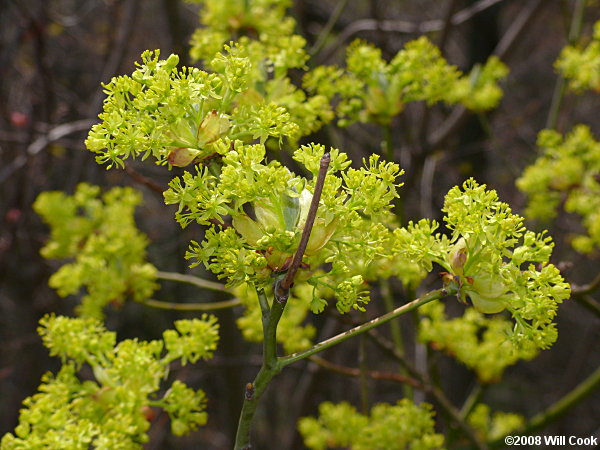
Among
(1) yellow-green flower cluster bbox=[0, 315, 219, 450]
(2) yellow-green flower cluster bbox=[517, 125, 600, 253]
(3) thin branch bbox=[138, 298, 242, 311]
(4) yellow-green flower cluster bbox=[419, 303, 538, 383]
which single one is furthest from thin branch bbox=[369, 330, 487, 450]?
(2) yellow-green flower cluster bbox=[517, 125, 600, 253]

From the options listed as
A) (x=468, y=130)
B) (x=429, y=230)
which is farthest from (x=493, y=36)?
(x=429, y=230)

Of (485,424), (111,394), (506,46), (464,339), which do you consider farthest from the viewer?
(506,46)

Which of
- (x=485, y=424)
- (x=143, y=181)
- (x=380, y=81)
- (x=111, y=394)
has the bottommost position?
(x=111, y=394)

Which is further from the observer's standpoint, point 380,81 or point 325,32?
point 325,32

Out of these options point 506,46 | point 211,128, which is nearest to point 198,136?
point 211,128

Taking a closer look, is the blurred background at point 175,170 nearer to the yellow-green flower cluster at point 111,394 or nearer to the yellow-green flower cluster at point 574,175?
the yellow-green flower cluster at point 574,175

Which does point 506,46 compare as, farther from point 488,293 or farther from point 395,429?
point 488,293
